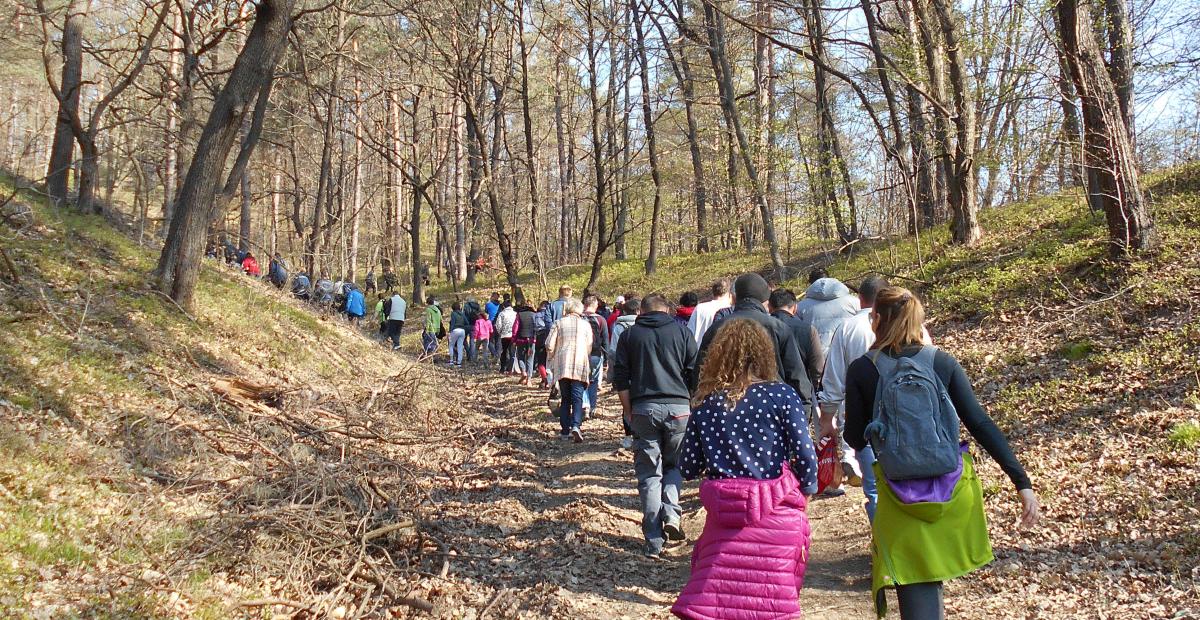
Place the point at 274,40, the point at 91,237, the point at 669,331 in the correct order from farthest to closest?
the point at 91,237 < the point at 274,40 < the point at 669,331

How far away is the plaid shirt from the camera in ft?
33.0

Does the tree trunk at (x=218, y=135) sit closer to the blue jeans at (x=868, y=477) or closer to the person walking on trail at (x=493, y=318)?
the blue jeans at (x=868, y=477)

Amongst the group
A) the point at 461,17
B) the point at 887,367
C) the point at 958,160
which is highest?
the point at 461,17

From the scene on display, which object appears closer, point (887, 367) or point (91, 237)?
point (887, 367)

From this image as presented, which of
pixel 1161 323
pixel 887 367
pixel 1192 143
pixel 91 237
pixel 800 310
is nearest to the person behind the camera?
pixel 887 367

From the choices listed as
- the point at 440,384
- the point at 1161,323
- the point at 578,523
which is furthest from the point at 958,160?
the point at 578,523

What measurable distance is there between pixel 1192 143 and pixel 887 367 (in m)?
19.2

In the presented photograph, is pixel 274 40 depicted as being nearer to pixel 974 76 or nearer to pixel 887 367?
pixel 887 367

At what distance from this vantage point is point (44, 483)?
5.51 meters

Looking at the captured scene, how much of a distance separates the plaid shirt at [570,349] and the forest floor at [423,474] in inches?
40.7

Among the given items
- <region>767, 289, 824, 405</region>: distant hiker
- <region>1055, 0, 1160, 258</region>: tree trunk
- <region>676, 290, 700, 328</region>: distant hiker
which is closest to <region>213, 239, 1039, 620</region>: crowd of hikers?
<region>767, 289, 824, 405</region>: distant hiker

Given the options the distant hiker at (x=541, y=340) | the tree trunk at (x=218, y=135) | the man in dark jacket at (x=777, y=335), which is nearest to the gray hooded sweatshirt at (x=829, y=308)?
the man in dark jacket at (x=777, y=335)

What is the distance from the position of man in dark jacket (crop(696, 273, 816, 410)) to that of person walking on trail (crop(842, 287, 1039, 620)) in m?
2.53

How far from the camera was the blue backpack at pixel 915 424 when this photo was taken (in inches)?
132
